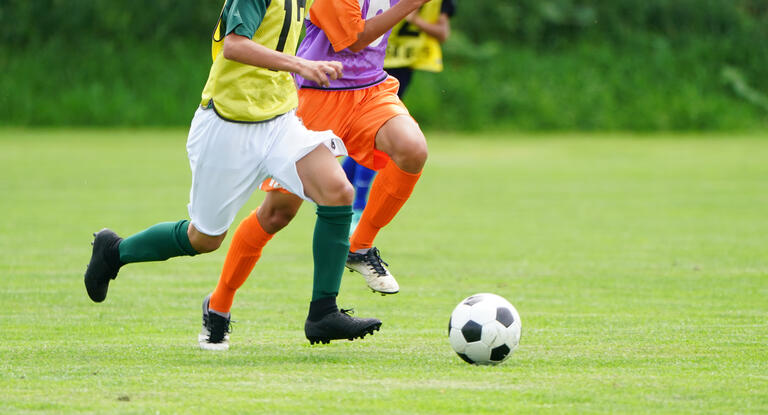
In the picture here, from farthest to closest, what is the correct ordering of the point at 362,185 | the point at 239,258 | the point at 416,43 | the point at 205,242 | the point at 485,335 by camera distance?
the point at 416,43 → the point at 362,185 → the point at 239,258 → the point at 205,242 → the point at 485,335

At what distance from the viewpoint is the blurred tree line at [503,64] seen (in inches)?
1053

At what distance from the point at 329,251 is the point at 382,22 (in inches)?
59.3

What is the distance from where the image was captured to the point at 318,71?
5.22 metres

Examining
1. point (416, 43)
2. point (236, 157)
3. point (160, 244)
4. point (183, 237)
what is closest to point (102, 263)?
point (160, 244)

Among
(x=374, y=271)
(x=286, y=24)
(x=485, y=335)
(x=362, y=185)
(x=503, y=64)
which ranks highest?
(x=286, y=24)

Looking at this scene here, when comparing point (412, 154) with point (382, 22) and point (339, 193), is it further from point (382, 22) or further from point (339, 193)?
point (339, 193)

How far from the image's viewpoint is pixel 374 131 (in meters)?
6.60

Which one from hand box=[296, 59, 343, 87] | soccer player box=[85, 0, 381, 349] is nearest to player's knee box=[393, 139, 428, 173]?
soccer player box=[85, 0, 381, 349]

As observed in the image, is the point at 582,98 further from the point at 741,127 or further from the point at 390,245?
the point at 390,245

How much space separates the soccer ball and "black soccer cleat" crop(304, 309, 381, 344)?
15.4 inches

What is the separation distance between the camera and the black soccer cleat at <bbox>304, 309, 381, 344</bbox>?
17.8ft

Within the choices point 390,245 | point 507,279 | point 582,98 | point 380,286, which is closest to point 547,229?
point 390,245

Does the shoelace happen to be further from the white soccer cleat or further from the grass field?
Result: the grass field

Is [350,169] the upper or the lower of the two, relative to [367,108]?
lower
